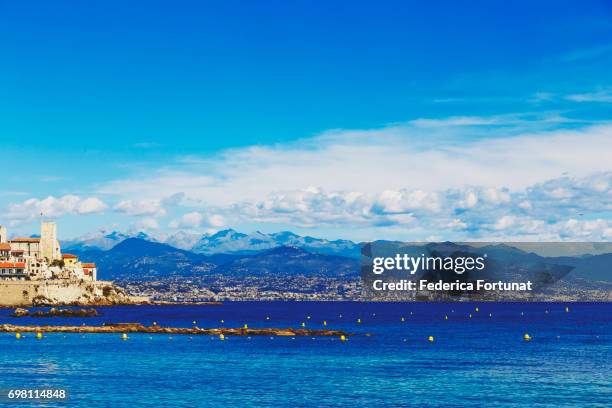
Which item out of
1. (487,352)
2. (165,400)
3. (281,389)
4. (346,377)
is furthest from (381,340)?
(165,400)

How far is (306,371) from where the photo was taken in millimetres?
93000

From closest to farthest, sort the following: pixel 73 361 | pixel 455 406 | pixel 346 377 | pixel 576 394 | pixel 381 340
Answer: pixel 455 406, pixel 576 394, pixel 346 377, pixel 73 361, pixel 381 340

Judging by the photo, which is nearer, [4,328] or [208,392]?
[208,392]

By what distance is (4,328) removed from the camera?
488 ft

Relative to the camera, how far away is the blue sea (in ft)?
239

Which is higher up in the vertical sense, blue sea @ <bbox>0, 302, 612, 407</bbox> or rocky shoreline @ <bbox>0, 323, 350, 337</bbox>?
rocky shoreline @ <bbox>0, 323, 350, 337</bbox>

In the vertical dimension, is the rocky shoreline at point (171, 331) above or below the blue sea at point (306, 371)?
above

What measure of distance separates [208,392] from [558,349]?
2746 inches

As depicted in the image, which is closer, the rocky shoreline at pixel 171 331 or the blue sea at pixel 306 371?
the blue sea at pixel 306 371

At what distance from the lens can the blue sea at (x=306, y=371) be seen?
239 ft

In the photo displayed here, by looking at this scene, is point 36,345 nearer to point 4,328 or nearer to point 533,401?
point 4,328

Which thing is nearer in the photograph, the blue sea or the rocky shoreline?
the blue sea

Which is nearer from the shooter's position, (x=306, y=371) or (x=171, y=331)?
(x=306, y=371)

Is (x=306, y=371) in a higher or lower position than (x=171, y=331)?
lower
